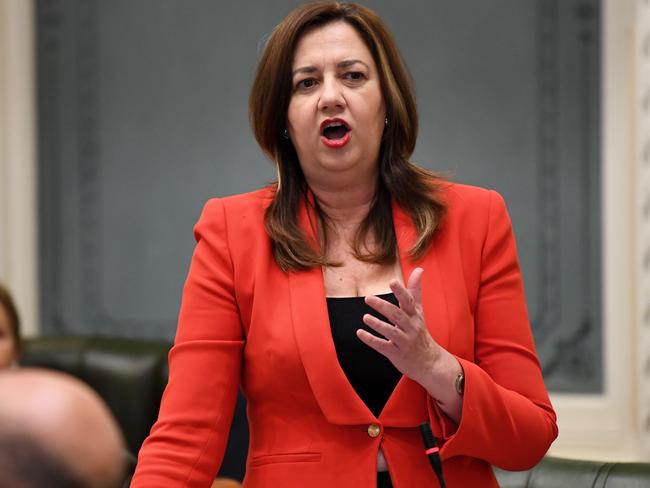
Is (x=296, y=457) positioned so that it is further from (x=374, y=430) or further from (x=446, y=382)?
(x=446, y=382)

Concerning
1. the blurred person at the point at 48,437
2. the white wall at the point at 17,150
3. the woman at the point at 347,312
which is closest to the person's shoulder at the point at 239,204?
the woman at the point at 347,312

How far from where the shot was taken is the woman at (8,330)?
268cm

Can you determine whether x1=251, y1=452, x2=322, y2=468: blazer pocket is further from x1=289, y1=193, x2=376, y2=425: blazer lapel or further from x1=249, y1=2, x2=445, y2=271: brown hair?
x1=249, y1=2, x2=445, y2=271: brown hair

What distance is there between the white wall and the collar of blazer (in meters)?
3.14

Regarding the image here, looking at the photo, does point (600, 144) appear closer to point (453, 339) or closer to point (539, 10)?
point (539, 10)

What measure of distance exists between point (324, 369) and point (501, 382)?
281mm

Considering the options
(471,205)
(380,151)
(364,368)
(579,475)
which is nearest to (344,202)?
(380,151)

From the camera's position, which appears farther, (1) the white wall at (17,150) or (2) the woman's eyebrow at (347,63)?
(1) the white wall at (17,150)

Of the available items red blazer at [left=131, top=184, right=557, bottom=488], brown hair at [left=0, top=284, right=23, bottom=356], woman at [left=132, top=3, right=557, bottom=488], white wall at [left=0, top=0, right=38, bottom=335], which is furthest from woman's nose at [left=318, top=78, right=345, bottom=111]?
white wall at [left=0, top=0, right=38, bottom=335]

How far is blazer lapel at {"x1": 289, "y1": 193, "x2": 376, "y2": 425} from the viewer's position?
1474 mm

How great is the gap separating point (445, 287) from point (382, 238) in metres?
0.15

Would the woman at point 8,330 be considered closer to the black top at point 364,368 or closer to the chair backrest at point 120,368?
the chair backrest at point 120,368

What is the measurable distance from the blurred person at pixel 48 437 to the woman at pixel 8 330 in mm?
2275

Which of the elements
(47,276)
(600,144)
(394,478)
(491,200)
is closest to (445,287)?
(491,200)
